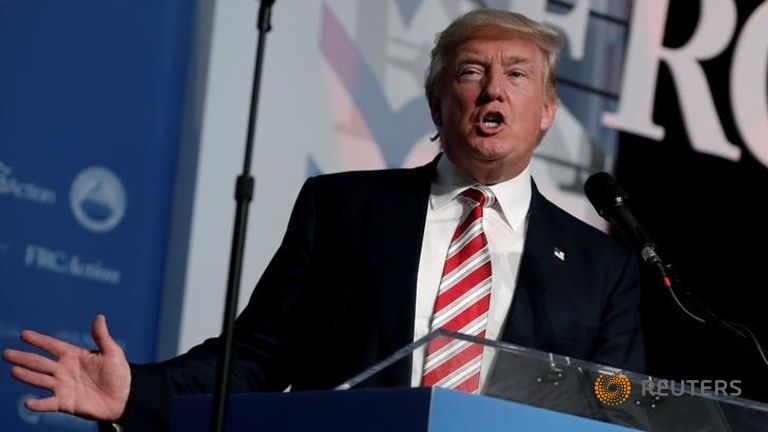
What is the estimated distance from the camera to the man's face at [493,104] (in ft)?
8.10

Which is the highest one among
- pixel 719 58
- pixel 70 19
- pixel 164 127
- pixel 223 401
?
pixel 719 58

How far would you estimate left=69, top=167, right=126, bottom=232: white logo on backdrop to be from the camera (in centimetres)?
309

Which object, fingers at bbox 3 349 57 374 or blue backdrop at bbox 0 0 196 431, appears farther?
blue backdrop at bbox 0 0 196 431

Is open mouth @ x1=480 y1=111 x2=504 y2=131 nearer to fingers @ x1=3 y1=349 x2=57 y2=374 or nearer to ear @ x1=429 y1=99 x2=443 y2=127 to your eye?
ear @ x1=429 y1=99 x2=443 y2=127

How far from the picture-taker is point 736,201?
4.39m

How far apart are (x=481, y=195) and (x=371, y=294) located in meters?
0.30

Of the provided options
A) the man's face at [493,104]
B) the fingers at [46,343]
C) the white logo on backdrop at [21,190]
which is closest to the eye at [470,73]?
the man's face at [493,104]

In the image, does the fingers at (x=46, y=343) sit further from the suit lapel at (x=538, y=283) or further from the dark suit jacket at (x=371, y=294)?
the suit lapel at (x=538, y=283)

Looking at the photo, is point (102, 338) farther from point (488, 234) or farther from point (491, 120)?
point (491, 120)

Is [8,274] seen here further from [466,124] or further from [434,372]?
[434,372]

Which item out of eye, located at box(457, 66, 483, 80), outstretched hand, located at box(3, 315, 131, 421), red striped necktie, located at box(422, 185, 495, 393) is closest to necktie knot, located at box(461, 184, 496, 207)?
red striped necktie, located at box(422, 185, 495, 393)

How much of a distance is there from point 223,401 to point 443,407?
29 cm

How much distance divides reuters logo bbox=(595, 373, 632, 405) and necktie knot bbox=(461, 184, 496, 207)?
31.7 inches

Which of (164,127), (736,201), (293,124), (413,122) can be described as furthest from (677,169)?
(164,127)
